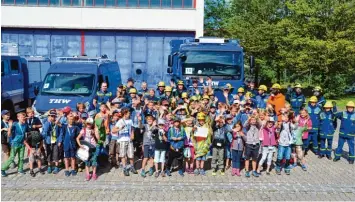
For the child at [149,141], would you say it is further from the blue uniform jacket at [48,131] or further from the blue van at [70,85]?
the blue van at [70,85]

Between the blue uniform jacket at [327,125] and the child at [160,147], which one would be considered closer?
the child at [160,147]

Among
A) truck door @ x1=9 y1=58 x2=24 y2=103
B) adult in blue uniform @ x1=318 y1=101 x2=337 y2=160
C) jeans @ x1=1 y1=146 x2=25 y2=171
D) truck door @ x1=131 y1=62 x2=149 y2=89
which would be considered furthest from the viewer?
truck door @ x1=131 y1=62 x2=149 y2=89

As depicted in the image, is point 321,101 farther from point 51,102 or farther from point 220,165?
point 51,102

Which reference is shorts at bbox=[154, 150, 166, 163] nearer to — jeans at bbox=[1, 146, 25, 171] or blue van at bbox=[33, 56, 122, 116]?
jeans at bbox=[1, 146, 25, 171]

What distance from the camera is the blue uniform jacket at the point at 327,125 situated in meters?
12.0

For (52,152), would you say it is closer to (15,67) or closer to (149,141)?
(149,141)

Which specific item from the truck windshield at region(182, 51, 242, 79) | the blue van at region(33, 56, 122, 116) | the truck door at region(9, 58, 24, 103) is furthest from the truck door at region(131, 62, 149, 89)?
the blue van at region(33, 56, 122, 116)

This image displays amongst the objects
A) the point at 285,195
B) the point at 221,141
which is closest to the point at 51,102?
the point at 221,141

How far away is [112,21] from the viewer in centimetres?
2883

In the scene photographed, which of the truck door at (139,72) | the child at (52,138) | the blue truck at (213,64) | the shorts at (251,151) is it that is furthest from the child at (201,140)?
→ the truck door at (139,72)

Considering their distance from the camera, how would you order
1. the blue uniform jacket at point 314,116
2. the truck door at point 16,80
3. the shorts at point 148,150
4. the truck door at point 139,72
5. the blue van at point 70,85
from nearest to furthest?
1. the shorts at point 148,150
2. the blue uniform jacket at point 314,116
3. the blue van at point 70,85
4. the truck door at point 16,80
5. the truck door at point 139,72

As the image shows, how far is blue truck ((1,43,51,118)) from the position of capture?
15.4 meters

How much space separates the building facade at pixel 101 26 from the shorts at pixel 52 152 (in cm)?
1912

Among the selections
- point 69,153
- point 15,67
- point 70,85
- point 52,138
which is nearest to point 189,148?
point 69,153
